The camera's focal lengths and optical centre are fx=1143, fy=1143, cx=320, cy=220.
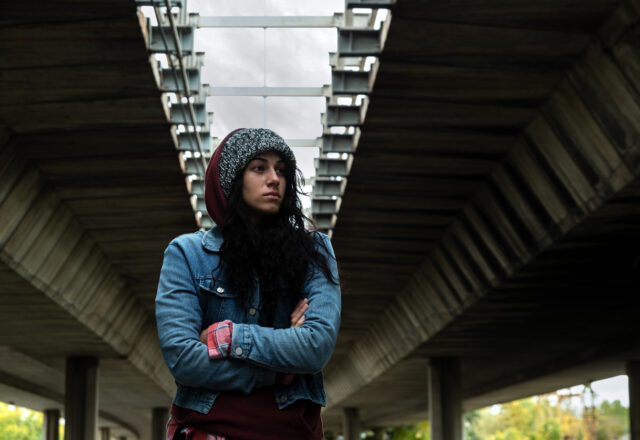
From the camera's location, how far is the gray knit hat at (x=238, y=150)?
452 cm

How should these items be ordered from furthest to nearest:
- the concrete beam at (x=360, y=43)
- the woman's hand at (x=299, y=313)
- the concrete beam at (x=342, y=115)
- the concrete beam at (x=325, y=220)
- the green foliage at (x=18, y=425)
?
the green foliage at (x=18, y=425) < the concrete beam at (x=325, y=220) < the concrete beam at (x=342, y=115) < the concrete beam at (x=360, y=43) < the woman's hand at (x=299, y=313)

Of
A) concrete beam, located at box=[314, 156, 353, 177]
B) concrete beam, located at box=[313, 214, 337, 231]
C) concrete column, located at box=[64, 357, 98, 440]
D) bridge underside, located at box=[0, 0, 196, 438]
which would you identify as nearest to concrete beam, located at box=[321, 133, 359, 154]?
concrete beam, located at box=[314, 156, 353, 177]

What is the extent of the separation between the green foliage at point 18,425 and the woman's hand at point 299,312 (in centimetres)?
14965

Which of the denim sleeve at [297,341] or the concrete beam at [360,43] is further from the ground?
the concrete beam at [360,43]

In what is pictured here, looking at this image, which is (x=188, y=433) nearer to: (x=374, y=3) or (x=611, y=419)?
(x=374, y=3)

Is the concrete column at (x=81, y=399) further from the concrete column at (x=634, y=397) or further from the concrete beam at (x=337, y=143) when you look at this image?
the concrete beam at (x=337, y=143)

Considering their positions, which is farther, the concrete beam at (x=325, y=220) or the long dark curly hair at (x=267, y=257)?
the concrete beam at (x=325, y=220)

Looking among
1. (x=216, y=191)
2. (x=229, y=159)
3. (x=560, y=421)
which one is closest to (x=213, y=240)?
(x=216, y=191)

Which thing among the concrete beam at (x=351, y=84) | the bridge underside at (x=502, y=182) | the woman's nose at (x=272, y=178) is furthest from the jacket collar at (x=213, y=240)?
the concrete beam at (x=351, y=84)

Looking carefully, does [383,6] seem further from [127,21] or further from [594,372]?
[594,372]

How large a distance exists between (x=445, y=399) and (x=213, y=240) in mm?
33820

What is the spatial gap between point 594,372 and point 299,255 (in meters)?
39.3

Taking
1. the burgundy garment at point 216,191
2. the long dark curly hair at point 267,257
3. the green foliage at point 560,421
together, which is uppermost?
the green foliage at point 560,421

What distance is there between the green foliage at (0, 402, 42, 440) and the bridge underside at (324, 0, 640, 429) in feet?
412
